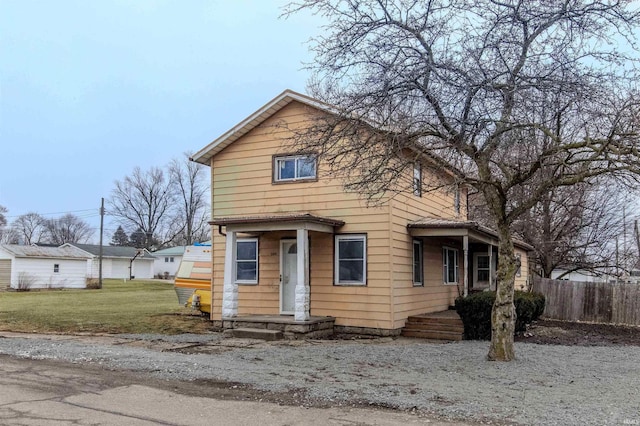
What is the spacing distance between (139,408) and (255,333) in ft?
A: 22.9

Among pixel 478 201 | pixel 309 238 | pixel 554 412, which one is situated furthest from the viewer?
pixel 478 201

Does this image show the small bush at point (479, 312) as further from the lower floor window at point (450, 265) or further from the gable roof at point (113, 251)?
the gable roof at point (113, 251)

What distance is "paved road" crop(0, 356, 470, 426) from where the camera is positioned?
5.88 meters

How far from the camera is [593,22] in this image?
331 inches

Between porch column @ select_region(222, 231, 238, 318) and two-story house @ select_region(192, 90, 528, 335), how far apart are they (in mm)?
27

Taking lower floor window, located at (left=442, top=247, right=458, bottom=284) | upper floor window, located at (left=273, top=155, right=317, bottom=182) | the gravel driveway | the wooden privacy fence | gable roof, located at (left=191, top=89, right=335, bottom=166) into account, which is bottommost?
the gravel driveway

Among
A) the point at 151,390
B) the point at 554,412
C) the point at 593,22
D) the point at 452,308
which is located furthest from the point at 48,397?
the point at 452,308

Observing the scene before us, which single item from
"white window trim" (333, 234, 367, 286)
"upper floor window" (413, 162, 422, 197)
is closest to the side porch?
"upper floor window" (413, 162, 422, 197)

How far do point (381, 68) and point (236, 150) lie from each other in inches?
296

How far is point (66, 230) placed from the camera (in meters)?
89.6

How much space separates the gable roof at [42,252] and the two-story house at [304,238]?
26016 mm

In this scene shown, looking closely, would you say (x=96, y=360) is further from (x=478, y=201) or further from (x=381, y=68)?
(x=478, y=201)

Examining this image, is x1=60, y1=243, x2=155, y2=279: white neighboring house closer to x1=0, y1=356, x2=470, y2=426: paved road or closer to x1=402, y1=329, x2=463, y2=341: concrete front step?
x1=402, y1=329, x2=463, y2=341: concrete front step

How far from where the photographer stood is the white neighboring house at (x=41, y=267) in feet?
117
